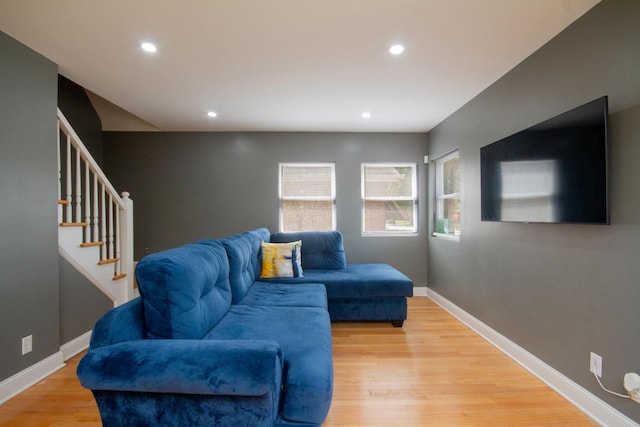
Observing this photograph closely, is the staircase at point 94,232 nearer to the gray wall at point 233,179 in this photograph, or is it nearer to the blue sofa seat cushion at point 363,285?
the gray wall at point 233,179

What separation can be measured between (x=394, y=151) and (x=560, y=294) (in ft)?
9.13

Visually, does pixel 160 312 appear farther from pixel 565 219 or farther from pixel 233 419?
pixel 565 219

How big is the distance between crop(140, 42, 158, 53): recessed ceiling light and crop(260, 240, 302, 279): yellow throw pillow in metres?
2.05

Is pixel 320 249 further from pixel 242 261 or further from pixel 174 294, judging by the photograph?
pixel 174 294

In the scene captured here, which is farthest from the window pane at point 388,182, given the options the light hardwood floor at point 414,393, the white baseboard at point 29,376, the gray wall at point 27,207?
the white baseboard at point 29,376

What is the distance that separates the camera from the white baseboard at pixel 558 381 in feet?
5.23

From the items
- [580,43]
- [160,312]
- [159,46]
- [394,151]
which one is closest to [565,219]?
[580,43]

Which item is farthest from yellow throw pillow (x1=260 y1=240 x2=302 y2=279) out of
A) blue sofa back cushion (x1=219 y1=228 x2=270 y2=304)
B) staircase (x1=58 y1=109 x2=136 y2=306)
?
staircase (x1=58 y1=109 x2=136 y2=306)

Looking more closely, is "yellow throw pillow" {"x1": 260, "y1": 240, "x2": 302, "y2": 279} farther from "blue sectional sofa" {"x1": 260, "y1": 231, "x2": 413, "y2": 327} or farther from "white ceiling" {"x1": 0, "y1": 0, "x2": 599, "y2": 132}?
"white ceiling" {"x1": 0, "y1": 0, "x2": 599, "y2": 132}

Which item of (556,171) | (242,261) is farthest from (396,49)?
(242,261)

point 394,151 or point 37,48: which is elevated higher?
point 37,48

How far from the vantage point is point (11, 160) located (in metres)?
1.96

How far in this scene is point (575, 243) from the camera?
1.83m

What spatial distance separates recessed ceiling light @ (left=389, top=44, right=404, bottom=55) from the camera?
204cm
